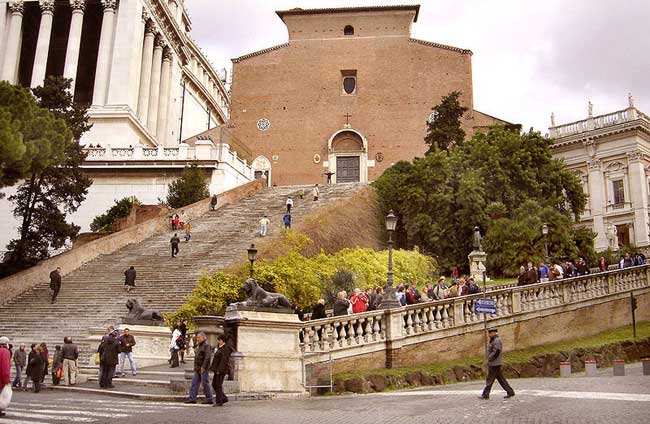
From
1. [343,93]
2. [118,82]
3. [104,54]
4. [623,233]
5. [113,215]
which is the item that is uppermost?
[104,54]

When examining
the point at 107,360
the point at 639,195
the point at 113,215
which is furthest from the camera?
the point at 639,195

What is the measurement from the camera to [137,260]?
2697 centimetres

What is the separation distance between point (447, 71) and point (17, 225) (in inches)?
1160

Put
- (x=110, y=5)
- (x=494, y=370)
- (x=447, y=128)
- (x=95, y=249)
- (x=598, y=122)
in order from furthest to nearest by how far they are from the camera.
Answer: (x=110, y=5) < (x=598, y=122) < (x=447, y=128) < (x=95, y=249) < (x=494, y=370)

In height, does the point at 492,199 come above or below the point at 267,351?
above

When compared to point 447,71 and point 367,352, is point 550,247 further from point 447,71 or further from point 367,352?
point 447,71

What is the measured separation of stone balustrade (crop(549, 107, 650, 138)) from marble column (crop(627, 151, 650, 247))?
231 cm

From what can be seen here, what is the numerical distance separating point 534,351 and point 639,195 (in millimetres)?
28626

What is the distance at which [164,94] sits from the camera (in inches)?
2126

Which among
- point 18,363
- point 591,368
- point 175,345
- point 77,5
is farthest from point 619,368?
point 77,5

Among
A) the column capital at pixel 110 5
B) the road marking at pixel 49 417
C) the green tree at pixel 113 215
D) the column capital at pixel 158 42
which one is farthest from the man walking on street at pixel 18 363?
the column capital at pixel 158 42

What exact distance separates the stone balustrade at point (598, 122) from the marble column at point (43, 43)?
3383 centimetres

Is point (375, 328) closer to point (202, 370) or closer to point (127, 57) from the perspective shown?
point (202, 370)

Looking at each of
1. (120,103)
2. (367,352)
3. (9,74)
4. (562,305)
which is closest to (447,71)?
(120,103)
